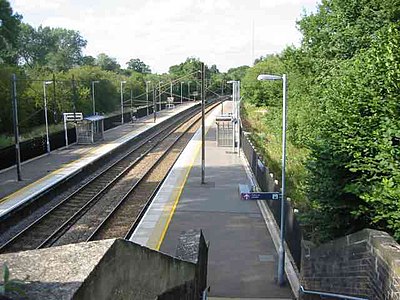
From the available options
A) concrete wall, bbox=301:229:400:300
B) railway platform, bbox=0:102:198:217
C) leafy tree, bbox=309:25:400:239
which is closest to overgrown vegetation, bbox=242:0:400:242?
leafy tree, bbox=309:25:400:239

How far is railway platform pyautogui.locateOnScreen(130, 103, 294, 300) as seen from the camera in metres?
11.0

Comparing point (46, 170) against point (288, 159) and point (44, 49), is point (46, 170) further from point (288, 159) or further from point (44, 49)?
point (44, 49)

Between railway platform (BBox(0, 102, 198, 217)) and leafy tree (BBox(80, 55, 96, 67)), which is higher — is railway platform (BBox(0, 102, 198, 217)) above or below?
below

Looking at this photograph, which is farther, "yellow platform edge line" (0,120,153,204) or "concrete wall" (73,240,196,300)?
"yellow platform edge line" (0,120,153,204)

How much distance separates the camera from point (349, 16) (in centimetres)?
2272

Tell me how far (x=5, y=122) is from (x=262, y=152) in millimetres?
21847

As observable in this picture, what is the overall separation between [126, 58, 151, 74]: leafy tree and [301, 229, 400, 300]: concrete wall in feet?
519

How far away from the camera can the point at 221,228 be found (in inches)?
601

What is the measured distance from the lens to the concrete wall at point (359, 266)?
5.82 meters

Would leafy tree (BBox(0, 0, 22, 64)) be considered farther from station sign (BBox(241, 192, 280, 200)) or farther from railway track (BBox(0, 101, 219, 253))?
station sign (BBox(241, 192, 280, 200))

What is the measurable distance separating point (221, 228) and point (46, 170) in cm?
1400

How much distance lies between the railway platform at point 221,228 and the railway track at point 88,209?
1686mm

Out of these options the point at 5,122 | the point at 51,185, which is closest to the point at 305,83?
the point at 51,185

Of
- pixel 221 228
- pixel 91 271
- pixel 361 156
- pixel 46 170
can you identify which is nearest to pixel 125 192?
pixel 46 170
